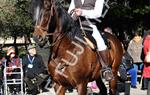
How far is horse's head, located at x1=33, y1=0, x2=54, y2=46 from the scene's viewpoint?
26.3ft

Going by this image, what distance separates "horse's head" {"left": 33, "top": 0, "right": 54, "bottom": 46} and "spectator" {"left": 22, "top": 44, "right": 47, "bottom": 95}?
24.2ft

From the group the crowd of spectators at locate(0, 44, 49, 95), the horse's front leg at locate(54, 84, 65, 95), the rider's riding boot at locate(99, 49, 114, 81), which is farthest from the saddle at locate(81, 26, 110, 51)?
the crowd of spectators at locate(0, 44, 49, 95)

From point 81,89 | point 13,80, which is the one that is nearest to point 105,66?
point 81,89

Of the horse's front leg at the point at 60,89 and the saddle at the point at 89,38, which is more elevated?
the saddle at the point at 89,38

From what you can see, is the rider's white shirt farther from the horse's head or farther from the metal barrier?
the metal barrier

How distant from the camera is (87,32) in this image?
928 centimetres

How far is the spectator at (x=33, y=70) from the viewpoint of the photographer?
51.2ft

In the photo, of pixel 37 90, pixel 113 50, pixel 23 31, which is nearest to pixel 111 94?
pixel 113 50

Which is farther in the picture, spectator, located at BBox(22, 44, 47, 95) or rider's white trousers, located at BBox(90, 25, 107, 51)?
spectator, located at BBox(22, 44, 47, 95)

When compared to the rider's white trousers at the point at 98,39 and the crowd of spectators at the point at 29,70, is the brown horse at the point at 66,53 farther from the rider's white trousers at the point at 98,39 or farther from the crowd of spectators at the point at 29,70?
the crowd of spectators at the point at 29,70

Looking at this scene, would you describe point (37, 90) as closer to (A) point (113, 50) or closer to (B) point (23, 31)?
(A) point (113, 50)

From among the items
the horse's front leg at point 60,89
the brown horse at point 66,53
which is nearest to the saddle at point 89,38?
the brown horse at point 66,53

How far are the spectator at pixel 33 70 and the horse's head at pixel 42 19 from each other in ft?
24.2

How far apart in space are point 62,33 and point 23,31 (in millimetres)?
31563
